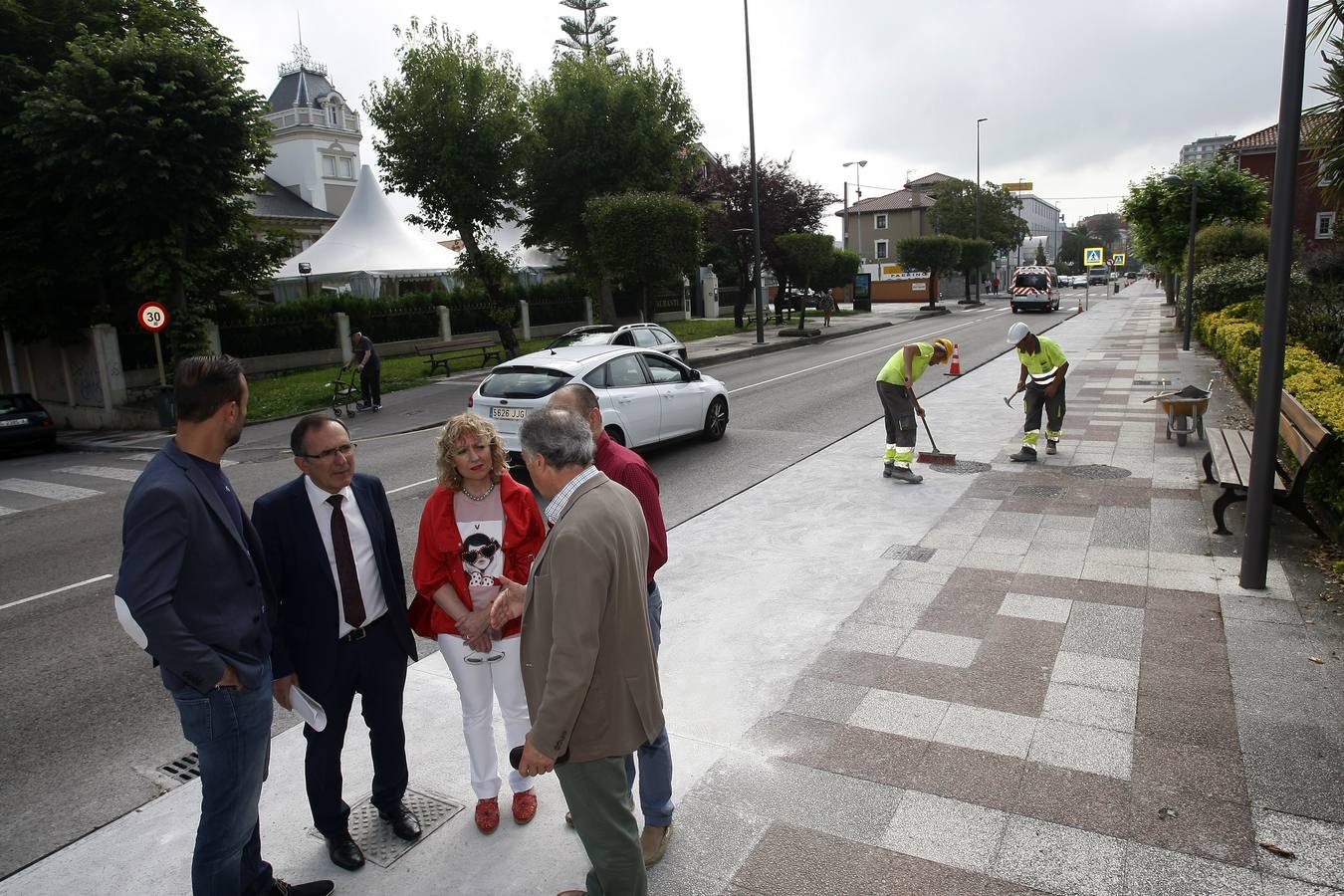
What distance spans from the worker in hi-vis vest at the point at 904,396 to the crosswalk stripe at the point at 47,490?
1081cm

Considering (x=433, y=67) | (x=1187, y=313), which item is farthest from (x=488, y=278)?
(x=1187, y=313)

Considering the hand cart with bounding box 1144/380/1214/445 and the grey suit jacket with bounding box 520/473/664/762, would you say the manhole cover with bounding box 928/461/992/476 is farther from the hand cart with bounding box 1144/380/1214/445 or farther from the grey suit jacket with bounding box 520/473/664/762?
the grey suit jacket with bounding box 520/473/664/762

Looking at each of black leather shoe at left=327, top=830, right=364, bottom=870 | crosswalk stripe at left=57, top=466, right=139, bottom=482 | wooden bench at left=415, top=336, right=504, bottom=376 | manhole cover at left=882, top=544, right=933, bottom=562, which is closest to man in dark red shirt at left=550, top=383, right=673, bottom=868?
black leather shoe at left=327, top=830, right=364, bottom=870

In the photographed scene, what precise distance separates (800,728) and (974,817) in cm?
103

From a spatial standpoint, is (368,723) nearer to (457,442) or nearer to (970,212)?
(457,442)

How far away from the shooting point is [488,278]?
25109 millimetres

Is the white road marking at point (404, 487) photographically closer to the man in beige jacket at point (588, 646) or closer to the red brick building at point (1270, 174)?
the man in beige jacket at point (588, 646)

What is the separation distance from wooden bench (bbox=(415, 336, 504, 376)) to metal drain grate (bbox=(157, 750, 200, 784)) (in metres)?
21.6

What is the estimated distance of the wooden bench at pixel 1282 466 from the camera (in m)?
6.71

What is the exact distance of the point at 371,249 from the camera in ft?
95.2

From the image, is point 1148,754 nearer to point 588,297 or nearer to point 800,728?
point 800,728

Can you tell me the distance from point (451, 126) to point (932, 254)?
33.7 metres

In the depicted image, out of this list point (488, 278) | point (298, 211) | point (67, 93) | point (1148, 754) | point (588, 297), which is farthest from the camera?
point (298, 211)

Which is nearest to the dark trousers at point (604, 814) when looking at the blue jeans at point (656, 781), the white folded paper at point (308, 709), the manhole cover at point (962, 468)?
the blue jeans at point (656, 781)
